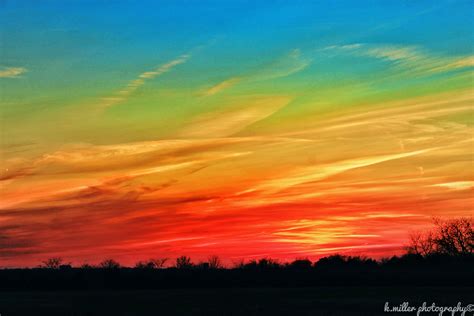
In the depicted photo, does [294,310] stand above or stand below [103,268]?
below

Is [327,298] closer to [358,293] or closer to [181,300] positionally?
[358,293]

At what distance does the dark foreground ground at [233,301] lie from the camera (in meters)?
39.4

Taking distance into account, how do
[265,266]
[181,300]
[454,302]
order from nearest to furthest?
[454,302] → [181,300] → [265,266]

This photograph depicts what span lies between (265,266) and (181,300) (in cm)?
2799

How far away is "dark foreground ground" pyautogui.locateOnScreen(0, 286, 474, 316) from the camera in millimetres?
39406

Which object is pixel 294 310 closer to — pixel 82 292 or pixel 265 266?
pixel 82 292

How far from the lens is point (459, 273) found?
2466 inches

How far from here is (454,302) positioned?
4125 centimetres

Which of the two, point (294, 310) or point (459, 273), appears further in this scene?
point (459, 273)

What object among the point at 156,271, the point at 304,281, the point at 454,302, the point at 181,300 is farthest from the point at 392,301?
the point at 156,271

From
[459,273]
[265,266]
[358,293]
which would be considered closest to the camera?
[358,293]

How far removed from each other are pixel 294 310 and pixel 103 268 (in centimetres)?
3253

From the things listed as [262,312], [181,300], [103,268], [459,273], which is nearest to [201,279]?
[103,268]

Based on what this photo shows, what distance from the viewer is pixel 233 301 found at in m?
45.3
